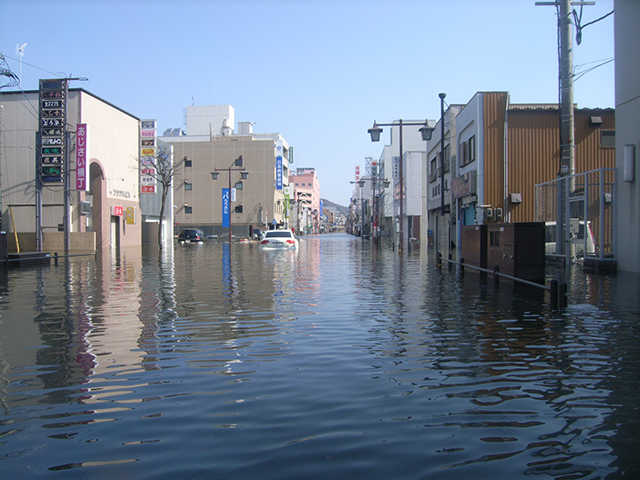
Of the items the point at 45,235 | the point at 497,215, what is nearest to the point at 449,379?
the point at 497,215

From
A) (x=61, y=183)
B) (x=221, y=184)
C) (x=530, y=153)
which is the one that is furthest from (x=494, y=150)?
(x=221, y=184)

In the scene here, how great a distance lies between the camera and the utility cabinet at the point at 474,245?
54.9 feet

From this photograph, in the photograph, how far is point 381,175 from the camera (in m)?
115

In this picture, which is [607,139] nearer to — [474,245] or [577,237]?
A: [577,237]

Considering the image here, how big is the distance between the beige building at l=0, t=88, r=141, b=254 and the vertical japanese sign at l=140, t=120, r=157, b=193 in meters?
3.50

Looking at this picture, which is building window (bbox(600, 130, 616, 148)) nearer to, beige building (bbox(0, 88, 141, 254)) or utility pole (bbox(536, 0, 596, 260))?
utility pole (bbox(536, 0, 596, 260))

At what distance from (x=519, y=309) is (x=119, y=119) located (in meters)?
40.2

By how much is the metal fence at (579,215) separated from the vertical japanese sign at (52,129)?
25.8 m

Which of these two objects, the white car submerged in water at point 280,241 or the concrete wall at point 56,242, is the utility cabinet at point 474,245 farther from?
the concrete wall at point 56,242

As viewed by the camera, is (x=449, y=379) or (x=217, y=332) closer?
(x=449, y=379)

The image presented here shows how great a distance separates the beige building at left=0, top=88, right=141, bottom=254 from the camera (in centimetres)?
3469

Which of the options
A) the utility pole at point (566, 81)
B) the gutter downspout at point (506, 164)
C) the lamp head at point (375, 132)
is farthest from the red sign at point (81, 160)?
the utility pole at point (566, 81)

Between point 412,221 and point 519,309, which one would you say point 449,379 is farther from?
point 412,221

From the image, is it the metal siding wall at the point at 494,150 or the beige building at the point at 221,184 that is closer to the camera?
the metal siding wall at the point at 494,150
